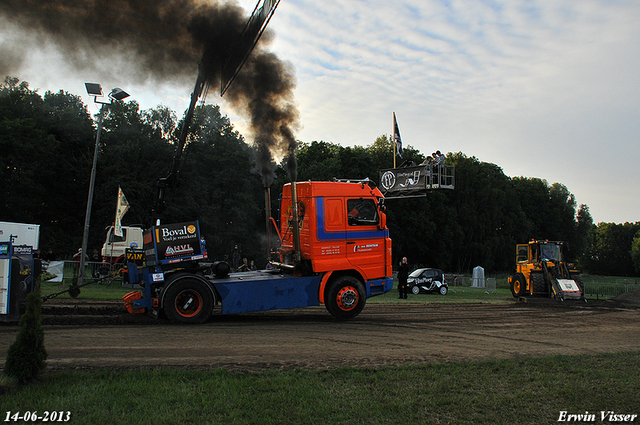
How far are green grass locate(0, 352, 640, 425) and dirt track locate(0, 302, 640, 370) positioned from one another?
25.0 inches

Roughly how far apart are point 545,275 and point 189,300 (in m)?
16.7

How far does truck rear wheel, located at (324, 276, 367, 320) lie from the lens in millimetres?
10820

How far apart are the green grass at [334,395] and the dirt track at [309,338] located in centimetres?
64

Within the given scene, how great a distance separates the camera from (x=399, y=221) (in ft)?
189

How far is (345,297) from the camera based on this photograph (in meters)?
10.9

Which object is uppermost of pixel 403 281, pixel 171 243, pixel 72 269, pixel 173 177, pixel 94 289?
pixel 173 177

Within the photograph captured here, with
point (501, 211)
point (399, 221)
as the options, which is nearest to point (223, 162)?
point (399, 221)

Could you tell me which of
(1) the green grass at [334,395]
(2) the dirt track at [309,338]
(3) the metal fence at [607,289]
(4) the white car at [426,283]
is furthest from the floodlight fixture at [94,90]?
(3) the metal fence at [607,289]

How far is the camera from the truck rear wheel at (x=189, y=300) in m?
9.77

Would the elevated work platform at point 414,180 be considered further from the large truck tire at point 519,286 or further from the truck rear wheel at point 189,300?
the truck rear wheel at point 189,300

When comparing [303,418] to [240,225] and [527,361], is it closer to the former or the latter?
[527,361]

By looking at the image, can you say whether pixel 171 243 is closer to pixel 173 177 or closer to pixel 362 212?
pixel 362 212

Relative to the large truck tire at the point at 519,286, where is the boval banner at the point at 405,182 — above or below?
above

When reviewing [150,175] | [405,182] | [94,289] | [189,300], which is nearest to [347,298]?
[189,300]
